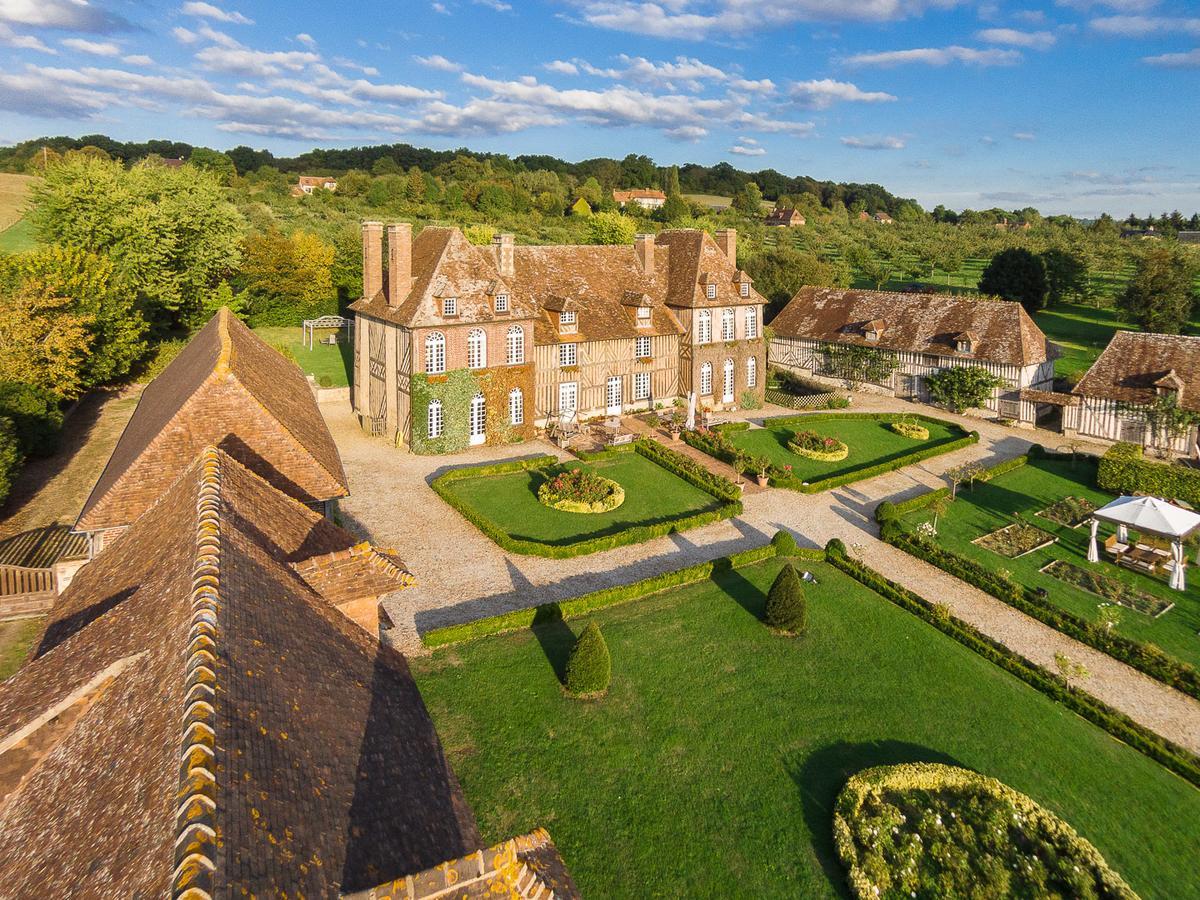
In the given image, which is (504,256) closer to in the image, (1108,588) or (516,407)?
(516,407)

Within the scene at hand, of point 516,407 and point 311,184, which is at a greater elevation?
point 311,184

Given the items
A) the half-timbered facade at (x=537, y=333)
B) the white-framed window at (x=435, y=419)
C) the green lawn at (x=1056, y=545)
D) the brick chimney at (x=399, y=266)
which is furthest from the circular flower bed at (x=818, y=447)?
the brick chimney at (x=399, y=266)

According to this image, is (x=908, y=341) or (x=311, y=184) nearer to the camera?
(x=908, y=341)

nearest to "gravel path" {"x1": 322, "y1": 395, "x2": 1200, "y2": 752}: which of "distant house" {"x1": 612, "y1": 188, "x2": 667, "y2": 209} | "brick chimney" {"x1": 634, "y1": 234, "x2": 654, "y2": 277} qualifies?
"brick chimney" {"x1": 634, "y1": 234, "x2": 654, "y2": 277}

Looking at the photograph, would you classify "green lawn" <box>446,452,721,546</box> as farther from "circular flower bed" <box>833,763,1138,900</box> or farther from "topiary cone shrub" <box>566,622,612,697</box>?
"circular flower bed" <box>833,763,1138,900</box>

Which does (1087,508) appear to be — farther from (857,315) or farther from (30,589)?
(30,589)

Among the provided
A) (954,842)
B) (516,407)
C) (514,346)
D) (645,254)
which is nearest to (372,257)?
(514,346)
